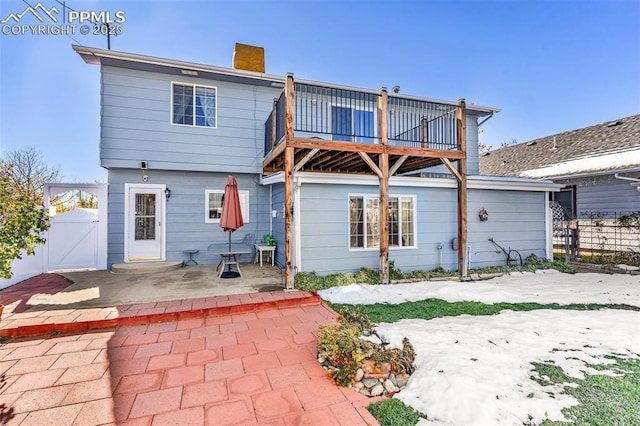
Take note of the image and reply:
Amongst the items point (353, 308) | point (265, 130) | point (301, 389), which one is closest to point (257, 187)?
point (265, 130)

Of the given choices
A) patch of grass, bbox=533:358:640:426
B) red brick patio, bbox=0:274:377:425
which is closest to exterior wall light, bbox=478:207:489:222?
patch of grass, bbox=533:358:640:426

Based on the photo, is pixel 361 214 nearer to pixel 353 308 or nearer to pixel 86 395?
pixel 353 308

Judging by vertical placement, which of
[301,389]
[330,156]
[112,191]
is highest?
[330,156]

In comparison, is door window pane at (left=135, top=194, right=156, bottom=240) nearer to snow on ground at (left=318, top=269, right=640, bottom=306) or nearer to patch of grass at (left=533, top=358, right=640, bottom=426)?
snow on ground at (left=318, top=269, right=640, bottom=306)

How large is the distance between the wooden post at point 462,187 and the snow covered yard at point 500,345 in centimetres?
106

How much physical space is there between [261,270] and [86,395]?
4.63 meters

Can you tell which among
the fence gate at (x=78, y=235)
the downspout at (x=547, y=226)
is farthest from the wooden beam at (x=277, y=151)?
the downspout at (x=547, y=226)

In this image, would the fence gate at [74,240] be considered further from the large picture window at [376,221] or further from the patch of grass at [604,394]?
the patch of grass at [604,394]

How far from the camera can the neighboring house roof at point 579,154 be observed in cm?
880

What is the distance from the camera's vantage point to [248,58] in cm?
825

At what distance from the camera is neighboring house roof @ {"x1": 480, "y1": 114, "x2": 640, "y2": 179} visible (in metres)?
8.80

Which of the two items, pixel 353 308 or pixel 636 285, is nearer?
pixel 353 308

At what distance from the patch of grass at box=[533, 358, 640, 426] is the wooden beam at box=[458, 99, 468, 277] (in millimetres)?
3824

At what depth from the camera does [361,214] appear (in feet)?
21.8
